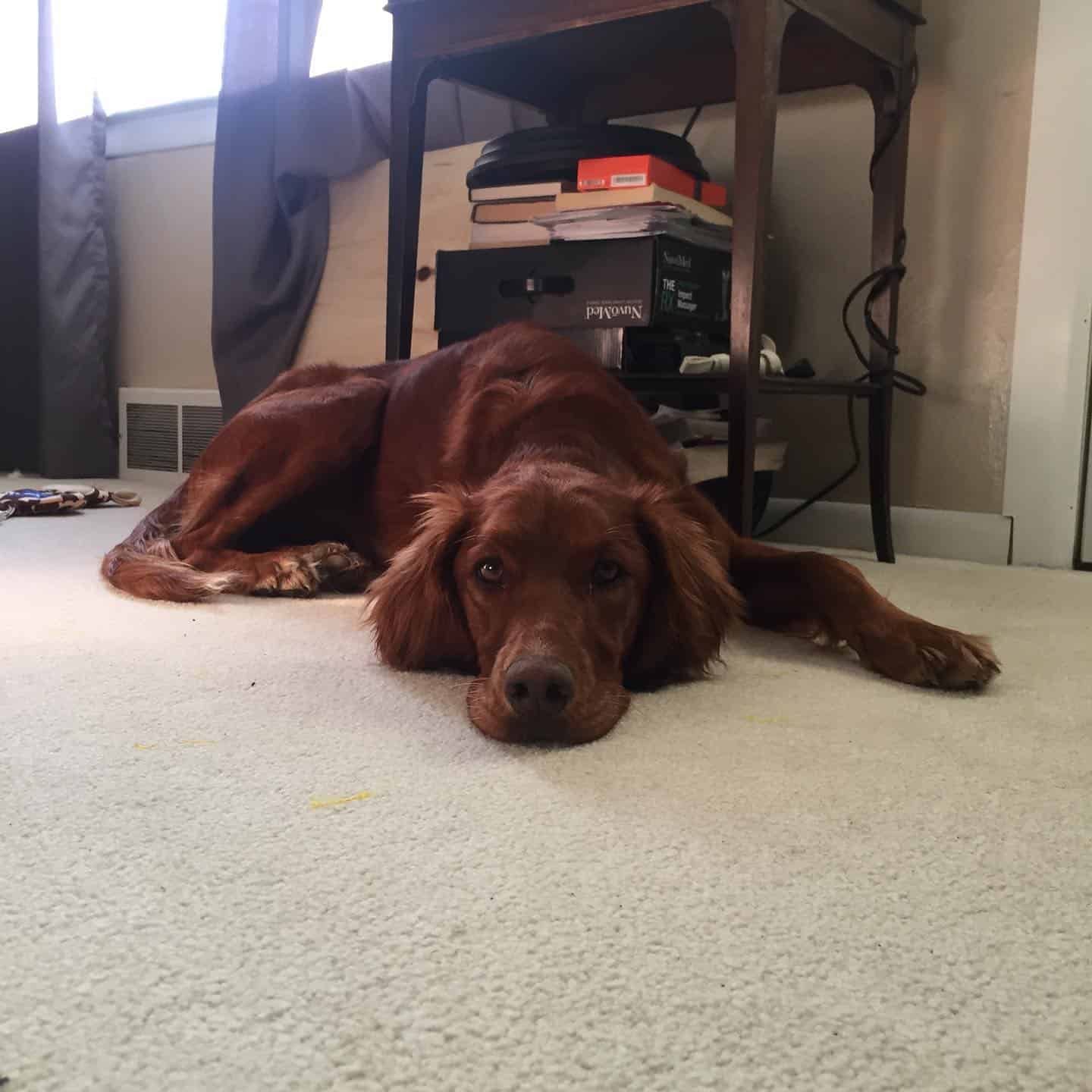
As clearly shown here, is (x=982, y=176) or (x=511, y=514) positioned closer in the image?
(x=511, y=514)

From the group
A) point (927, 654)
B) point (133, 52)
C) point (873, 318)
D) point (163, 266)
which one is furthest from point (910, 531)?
point (133, 52)

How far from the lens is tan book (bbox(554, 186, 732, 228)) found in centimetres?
199

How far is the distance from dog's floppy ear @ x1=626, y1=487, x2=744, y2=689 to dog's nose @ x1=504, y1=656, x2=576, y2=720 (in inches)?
9.2

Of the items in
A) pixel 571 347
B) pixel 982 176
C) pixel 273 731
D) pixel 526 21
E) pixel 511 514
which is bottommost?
pixel 273 731

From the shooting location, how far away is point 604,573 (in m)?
1.13

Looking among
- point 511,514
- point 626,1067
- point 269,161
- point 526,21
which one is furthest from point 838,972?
point 269,161

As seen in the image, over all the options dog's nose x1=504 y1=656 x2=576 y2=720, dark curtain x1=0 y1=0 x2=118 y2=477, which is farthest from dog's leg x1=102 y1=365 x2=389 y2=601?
dark curtain x1=0 y1=0 x2=118 y2=477

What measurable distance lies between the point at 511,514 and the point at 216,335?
2499 mm

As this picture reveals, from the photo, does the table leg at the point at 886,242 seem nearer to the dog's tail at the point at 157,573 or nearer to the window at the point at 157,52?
the dog's tail at the point at 157,573

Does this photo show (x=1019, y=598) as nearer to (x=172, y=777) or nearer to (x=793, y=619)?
(x=793, y=619)

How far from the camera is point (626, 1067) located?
48cm

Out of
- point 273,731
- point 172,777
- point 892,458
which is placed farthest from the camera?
point 892,458

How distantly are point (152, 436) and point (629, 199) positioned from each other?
7.99 feet

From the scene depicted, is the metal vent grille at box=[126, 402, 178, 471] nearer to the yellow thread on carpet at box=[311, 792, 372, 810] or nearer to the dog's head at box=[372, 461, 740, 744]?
the dog's head at box=[372, 461, 740, 744]
